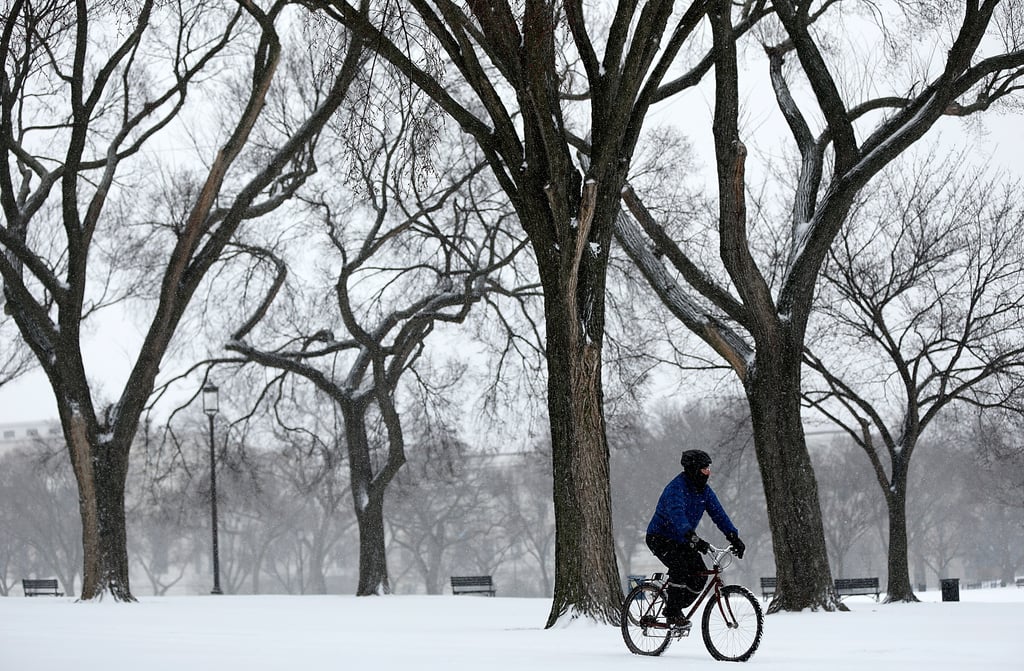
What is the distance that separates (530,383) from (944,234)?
9454 millimetres

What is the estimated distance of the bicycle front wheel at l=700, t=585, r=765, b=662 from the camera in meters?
8.25

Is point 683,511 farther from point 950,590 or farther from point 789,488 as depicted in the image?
point 950,590

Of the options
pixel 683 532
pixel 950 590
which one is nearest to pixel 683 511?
pixel 683 532

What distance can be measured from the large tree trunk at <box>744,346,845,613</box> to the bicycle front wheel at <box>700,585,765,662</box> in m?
7.45

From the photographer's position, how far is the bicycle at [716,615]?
325 inches

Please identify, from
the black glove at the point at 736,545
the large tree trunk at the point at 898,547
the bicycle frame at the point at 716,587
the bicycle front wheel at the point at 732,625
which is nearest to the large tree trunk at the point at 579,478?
the bicycle frame at the point at 716,587

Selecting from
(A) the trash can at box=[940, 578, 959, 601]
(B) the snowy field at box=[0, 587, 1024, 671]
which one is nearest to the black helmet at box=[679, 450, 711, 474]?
(B) the snowy field at box=[0, 587, 1024, 671]

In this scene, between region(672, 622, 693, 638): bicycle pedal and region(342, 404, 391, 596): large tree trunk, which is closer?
region(672, 622, 693, 638): bicycle pedal

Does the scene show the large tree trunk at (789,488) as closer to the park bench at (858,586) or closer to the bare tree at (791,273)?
the bare tree at (791,273)

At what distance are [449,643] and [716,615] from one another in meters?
3.05

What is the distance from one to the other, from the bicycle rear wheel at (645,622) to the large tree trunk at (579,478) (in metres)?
2.80

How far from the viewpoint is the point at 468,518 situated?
2424 inches

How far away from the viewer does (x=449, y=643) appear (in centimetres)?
1053

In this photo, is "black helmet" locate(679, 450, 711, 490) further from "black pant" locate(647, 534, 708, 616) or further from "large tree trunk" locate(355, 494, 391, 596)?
"large tree trunk" locate(355, 494, 391, 596)
